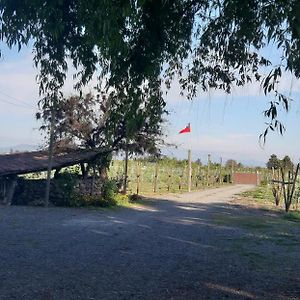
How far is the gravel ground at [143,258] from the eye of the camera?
711 cm

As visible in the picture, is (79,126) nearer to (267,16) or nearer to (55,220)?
(55,220)

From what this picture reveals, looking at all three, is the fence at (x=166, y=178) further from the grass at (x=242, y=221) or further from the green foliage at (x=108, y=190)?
the grass at (x=242, y=221)

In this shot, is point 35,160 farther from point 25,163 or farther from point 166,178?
point 166,178

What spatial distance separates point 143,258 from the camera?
9.91 m

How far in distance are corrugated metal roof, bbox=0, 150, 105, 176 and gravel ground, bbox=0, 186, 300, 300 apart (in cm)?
314

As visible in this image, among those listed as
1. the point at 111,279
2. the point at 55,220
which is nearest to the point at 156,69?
the point at 111,279

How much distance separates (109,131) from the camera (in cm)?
573

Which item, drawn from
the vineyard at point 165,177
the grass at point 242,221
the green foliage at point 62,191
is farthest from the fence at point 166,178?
the grass at point 242,221

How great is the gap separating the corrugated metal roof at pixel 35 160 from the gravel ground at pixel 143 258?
3.14 meters

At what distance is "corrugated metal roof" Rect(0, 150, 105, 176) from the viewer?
70.6ft

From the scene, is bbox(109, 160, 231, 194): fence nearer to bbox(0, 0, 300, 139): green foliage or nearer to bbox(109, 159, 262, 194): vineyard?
bbox(109, 159, 262, 194): vineyard

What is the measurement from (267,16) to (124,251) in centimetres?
724

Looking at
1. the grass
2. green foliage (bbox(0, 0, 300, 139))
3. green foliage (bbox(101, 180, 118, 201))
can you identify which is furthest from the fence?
green foliage (bbox(0, 0, 300, 139))

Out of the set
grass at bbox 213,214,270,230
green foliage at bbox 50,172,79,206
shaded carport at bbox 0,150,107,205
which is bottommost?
grass at bbox 213,214,270,230
